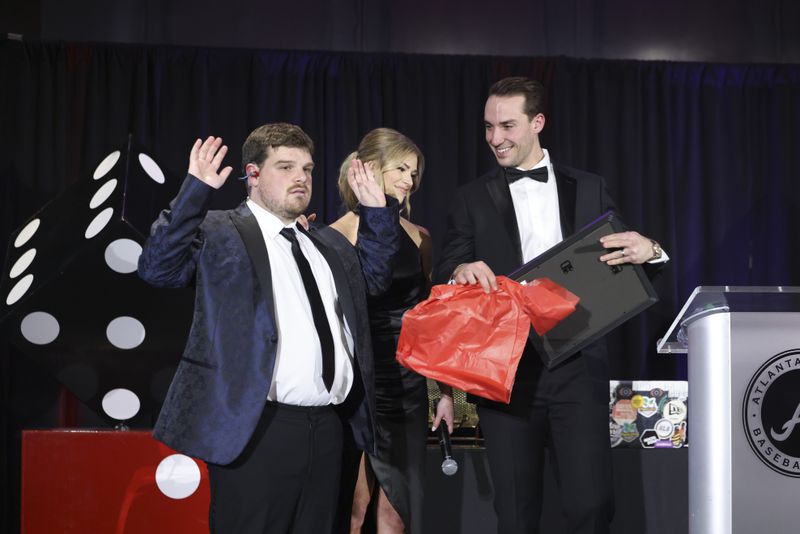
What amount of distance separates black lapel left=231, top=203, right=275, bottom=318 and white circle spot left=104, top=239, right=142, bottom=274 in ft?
2.70

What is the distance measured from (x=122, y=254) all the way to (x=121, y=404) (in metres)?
0.63

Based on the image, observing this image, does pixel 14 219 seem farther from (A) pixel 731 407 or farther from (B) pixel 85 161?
(A) pixel 731 407

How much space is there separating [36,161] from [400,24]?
2.08m

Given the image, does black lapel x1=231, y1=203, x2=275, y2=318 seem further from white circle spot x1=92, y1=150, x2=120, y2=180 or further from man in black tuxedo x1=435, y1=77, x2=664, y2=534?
white circle spot x1=92, y1=150, x2=120, y2=180

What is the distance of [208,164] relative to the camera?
219 centimetres

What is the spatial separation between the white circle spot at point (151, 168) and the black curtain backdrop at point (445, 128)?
1.41 metres

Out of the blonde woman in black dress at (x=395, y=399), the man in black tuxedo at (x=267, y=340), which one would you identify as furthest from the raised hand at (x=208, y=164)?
the blonde woman in black dress at (x=395, y=399)

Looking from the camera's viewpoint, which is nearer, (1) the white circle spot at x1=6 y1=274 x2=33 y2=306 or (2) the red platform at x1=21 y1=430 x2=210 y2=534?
(1) the white circle spot at x1=6 y1=274 x2=33 y2=306

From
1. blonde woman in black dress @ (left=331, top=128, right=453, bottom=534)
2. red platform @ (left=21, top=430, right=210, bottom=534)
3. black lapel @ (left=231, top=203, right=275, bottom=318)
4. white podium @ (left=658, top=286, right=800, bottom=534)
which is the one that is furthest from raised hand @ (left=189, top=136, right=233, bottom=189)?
red platform @ (left=21, top=430, right=210, bottom=534)

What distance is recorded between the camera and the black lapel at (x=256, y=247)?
7.43 feet

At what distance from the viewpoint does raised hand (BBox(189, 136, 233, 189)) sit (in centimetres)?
217

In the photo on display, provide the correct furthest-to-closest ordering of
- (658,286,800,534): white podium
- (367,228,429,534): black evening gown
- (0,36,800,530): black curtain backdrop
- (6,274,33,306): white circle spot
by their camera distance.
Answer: (0,36,800,530): black curtain backdrop < (6,274,33,306): white circle spot < (367,228,429,534): black evening gown < (658,286,800,534): white podium

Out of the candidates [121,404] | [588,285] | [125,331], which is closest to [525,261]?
[588,285]

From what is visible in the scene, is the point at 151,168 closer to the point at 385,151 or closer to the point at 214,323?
the point at 385,151
